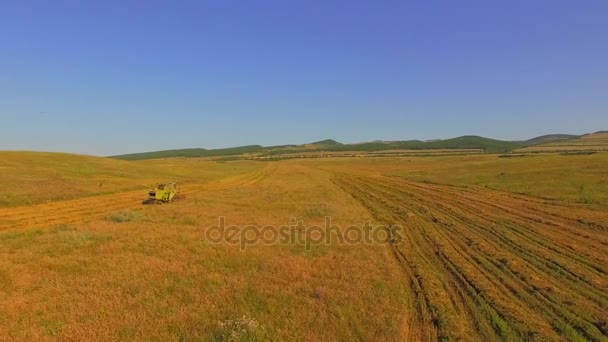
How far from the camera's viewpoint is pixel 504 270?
1378cm

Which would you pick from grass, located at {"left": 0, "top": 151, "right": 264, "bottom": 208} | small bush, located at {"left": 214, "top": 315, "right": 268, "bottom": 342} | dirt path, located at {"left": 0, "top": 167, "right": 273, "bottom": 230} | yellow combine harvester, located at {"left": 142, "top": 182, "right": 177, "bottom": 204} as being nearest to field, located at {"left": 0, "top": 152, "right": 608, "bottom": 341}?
small bush, located at {"left": 214, "top": 315, "right": 268, "bottom": 342}

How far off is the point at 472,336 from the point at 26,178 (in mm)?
40062

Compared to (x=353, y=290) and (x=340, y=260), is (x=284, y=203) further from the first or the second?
(x=353, y=290)

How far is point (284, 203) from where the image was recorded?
98.7 ft

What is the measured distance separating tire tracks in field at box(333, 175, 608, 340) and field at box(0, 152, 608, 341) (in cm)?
5

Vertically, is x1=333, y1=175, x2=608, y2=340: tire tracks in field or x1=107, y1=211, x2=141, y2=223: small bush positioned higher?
x1=107, y1=211, x2=141, y2=223: small bush

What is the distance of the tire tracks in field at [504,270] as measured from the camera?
31.8 feet

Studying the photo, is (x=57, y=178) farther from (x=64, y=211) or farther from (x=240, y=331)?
(x=240, y=331)

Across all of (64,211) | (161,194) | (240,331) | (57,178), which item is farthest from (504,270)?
(57,178)

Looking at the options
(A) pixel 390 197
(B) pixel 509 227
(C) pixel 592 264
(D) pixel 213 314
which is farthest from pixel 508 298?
(A) pixel 390 197

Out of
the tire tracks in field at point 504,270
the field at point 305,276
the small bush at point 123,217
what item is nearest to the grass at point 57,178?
the field at point 305,276

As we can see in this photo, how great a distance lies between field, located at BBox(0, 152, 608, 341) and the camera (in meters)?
9.45

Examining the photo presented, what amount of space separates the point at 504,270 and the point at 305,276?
6593mm

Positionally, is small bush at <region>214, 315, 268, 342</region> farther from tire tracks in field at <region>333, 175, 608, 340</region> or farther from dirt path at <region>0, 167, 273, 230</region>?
dirt path at <region>0, 167, 273, 230</region>
